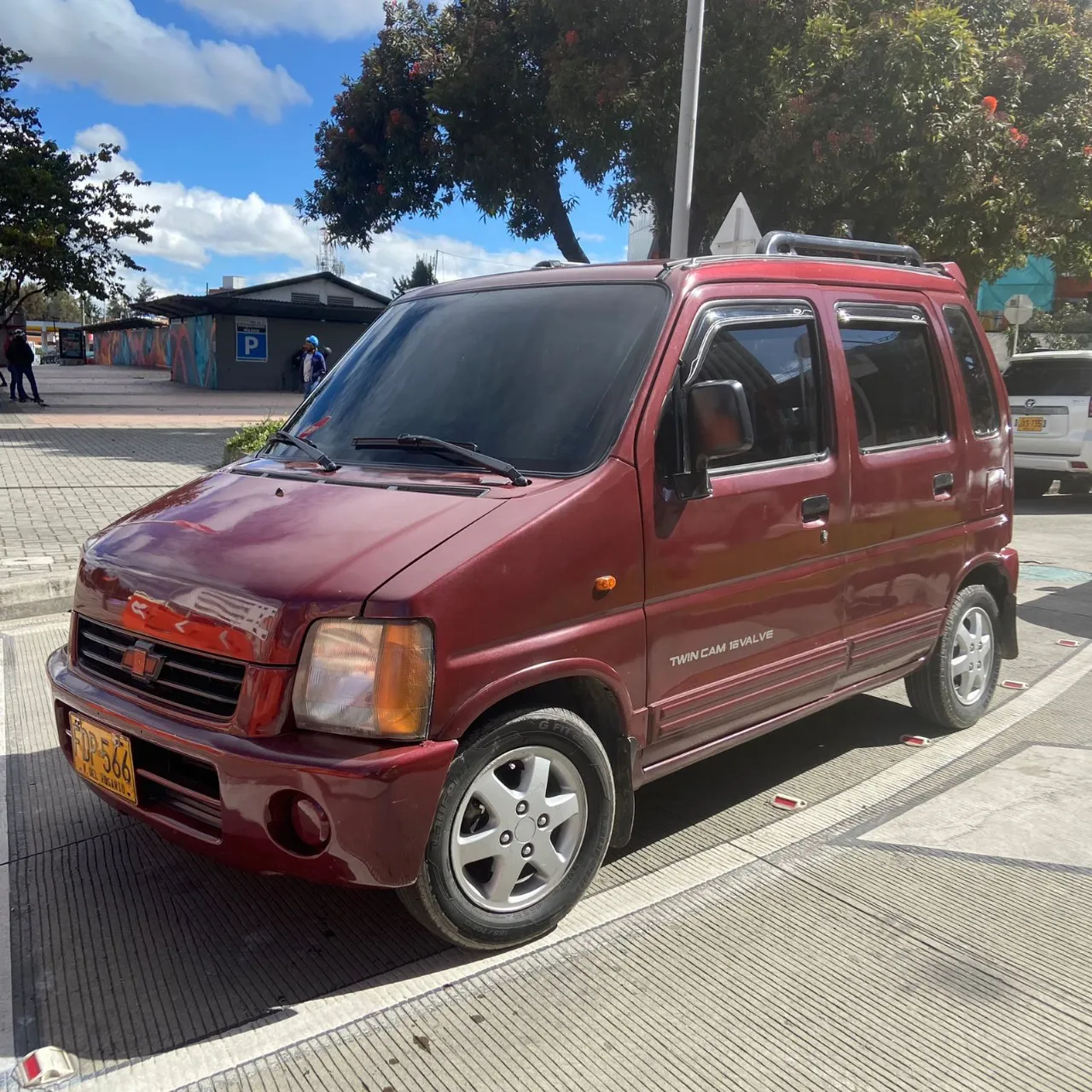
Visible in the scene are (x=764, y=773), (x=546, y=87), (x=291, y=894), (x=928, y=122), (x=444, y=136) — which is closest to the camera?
(x=291, y=894)

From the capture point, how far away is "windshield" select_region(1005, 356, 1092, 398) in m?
13.0

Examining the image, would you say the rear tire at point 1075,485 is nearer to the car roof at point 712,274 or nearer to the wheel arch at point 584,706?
the car roof at point 712,274

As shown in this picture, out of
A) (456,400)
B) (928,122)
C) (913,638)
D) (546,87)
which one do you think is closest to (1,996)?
(456,400)

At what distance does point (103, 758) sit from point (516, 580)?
135 cm

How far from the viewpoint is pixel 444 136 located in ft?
53.2

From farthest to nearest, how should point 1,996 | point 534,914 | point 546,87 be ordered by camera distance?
point 546,87
point 534,914
point 1,996

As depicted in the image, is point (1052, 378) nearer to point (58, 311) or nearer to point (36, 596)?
point (36, 596)

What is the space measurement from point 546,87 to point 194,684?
13.9m

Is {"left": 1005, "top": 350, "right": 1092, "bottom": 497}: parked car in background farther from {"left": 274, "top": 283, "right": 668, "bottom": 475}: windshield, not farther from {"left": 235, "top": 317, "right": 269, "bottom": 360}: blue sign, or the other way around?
{"left": 235, "top": 317, "right": 269, "bottom": 360}: blue sign

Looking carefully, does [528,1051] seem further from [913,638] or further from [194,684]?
[913,638]

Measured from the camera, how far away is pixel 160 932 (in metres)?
3.20

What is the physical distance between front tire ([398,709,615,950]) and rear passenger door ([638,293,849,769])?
0.35m

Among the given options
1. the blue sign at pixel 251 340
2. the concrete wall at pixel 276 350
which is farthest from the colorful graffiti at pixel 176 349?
the blue sign at pixel 251 340

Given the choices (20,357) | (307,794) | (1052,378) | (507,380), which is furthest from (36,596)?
(20,357)
